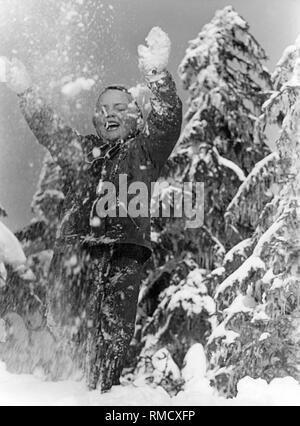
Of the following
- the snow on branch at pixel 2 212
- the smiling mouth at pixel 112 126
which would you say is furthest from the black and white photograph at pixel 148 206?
the snow on branch at pixel 2 212

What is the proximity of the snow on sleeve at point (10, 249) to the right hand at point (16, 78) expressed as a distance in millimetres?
1627

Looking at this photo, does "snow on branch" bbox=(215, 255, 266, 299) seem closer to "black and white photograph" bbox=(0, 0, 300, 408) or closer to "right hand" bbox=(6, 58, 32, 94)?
"black and white photograph" bbox=(0, 0, 300, 408)

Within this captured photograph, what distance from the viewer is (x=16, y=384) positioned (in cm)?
461

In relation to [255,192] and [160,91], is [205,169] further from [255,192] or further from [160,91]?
[160,91]

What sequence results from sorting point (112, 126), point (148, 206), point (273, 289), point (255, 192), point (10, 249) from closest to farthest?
point (148, 206) < point (112, 126) < point (273, 289) < point (10, 249) < point (255, 192)

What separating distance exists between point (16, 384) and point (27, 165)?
Answer: 294 cm

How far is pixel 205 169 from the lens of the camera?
8695mm

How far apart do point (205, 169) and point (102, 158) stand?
3899 millimetres

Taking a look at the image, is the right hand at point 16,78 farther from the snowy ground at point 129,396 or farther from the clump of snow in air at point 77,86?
the snowy ground at point 129,396

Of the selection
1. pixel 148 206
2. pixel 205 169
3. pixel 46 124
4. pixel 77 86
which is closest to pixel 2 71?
pixel 46 124

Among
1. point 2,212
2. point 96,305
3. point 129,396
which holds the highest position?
point 2,212

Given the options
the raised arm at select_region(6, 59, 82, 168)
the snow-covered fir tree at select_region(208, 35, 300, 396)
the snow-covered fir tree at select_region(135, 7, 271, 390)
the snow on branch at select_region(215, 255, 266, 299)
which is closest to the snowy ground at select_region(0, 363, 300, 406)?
the snow-covered fir tree at select_region(208, 35, 300, 396)

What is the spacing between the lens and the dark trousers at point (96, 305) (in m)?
4.50

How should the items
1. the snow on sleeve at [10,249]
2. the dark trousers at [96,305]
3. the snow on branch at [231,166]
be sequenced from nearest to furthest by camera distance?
the dark trousers at [96,305] < the snow on sleeve at [10,249] < the snow on branch at [231,166]
